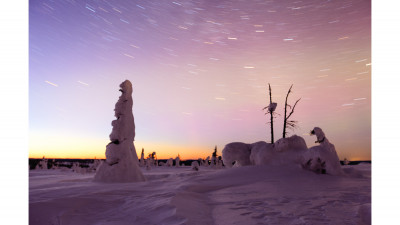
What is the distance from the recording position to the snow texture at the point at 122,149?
14445mm

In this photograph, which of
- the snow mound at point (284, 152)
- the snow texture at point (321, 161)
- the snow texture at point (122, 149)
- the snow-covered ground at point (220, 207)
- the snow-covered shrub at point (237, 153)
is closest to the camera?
the snow-covered ground at point (220, 207)

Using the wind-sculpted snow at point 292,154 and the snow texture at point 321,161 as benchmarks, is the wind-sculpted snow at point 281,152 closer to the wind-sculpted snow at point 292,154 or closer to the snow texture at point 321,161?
the wind-sculpted snow at point 292,154

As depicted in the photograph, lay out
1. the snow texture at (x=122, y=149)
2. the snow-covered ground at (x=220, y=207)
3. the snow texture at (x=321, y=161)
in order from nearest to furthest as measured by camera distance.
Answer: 1. the snow-covered ground at (x=220, y=207)
2. the snow texture at (x=321, y=161)
3. the snow texture at (x=122, y=149)

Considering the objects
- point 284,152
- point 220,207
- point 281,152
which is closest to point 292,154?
point 284,152

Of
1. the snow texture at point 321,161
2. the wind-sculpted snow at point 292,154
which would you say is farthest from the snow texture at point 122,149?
the snow texture at point 321,161

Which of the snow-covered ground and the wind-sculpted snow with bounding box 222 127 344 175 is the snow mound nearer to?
the wind-sculpted snow with bounding box 222 127 344 175

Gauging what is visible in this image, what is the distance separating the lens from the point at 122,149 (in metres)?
15.1

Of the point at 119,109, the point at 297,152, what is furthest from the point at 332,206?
the point at 119,109

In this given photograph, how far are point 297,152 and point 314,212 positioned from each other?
333 inches

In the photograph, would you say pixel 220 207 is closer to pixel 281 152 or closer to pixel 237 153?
pixel 281 152

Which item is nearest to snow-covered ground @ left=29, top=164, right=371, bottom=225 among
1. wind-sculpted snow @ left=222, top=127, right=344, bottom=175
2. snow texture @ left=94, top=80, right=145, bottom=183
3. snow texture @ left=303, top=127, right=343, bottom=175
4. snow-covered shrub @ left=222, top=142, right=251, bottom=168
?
snow texture @ left=303, top=127, right=343, bottom=175
